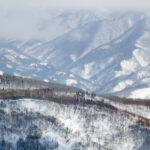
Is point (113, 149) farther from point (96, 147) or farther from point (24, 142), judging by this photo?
point (24, 142)

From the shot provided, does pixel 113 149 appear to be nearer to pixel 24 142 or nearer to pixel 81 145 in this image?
pixel 81 145

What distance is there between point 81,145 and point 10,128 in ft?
66.4

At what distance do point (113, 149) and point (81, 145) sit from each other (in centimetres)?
944

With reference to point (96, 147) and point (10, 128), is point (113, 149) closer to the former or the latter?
point (96, 147)

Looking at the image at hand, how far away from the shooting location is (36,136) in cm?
19612

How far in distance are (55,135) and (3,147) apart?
58.8 ft

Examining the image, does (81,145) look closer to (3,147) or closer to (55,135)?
(55,135)

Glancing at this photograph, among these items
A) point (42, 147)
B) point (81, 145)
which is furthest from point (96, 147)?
point (42, 147)

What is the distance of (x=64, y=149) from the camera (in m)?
193

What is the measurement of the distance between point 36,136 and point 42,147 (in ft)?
21.8

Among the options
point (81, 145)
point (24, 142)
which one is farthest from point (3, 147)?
point (81, 145)

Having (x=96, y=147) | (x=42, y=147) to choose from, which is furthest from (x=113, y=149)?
(x=42, y=147)

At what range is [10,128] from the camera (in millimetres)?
198125

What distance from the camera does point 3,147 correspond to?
7397 inches
